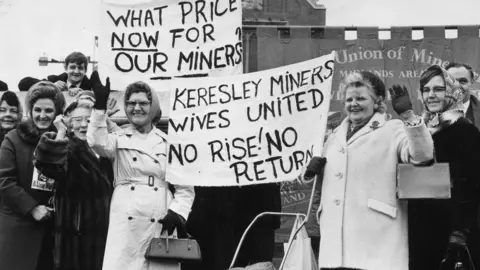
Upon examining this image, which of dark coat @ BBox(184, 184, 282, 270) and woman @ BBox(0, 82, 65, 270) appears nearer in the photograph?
woman @ BBox(0, 82, 65, 270)

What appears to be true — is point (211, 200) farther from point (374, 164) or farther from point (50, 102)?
point (374, 164)

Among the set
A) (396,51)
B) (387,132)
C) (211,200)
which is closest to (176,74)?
(211,200)

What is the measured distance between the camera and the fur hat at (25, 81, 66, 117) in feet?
21.3

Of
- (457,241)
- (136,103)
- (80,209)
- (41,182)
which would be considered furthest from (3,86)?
(457,241)

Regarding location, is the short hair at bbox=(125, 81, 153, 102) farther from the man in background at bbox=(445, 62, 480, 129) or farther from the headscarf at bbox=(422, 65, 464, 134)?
the man in background at bbox=(445, 62, 480, 129)

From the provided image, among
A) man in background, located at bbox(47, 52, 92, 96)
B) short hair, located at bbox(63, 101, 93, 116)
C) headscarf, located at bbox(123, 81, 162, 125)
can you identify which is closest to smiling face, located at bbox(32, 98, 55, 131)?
short hair, located at bbox(63, 101, 93, 116)

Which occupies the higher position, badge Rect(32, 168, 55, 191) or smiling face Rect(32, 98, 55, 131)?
smiling face Rect(32, 98, 55, 131)

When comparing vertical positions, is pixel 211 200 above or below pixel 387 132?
below

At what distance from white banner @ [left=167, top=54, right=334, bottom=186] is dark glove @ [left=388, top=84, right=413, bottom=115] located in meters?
1.10

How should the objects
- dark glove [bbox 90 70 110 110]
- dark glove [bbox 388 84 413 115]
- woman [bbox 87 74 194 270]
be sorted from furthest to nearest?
dark glove [bbox 90 70 110 110], woman [bbox 87 74 194 270], dark glove [bbox 388 84 413 115]

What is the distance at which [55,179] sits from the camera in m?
6.26

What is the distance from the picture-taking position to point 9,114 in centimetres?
716

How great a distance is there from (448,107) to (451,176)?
44cm

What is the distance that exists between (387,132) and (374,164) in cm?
22
